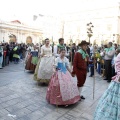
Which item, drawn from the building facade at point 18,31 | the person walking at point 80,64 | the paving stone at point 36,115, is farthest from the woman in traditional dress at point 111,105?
the building facade at point 18,31

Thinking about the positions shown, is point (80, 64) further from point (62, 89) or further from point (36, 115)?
point (36, 115)

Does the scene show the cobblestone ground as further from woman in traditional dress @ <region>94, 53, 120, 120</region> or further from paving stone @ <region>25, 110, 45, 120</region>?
woman in traditional dress @ <region>94, 53, 120, 120</region>

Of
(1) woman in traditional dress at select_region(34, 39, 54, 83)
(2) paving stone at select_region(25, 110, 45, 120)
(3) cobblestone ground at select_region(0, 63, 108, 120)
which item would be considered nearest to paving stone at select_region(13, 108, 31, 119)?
(3) cobblestone ground at select_region(0, 63, 108, 120)

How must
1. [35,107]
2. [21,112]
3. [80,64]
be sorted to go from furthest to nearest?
[80,64] < [35,107] < [21,112]

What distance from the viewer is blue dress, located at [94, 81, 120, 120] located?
280 centimetres

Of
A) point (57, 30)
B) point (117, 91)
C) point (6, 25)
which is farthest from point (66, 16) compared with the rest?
point (117, 91)

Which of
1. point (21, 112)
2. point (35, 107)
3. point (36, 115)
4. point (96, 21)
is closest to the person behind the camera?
point (36, 115)

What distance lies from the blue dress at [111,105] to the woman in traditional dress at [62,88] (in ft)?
4.74

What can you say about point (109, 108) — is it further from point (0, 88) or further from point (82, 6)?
point (82, 6)

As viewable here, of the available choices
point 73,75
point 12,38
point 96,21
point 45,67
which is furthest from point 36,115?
point 96,21

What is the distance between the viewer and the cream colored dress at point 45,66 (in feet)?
21.1

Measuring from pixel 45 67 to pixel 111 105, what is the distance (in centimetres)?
387

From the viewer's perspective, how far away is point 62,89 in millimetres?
4359

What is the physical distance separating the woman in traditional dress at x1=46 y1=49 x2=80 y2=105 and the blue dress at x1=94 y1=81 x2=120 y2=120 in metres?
1.45
